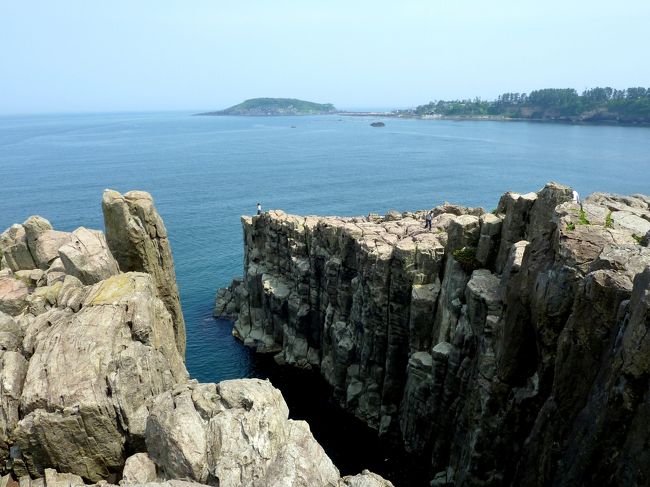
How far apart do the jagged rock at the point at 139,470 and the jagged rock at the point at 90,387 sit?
197 centimetres

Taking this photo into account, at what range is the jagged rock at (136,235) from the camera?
37.8m

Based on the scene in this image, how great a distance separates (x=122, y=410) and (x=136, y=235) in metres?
17.6

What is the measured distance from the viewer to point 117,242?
38.3m

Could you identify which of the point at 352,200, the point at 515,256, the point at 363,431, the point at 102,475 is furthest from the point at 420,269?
the point at 352,200

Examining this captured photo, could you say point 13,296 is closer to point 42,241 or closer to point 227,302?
point 42,241

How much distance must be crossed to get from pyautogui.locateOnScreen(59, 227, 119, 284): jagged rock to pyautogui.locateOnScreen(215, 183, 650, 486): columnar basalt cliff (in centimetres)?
2626

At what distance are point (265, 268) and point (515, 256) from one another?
44751 mm

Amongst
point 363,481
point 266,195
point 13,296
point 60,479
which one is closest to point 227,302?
point 13,296

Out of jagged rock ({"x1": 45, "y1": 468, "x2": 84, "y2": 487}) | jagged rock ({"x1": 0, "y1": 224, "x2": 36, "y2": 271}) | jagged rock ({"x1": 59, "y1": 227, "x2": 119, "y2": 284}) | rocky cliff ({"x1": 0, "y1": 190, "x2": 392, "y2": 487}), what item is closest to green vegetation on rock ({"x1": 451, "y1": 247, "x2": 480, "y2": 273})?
rocky cliff ({"x1": 0, "y1": 190, "x2": 392, "y2": 487})

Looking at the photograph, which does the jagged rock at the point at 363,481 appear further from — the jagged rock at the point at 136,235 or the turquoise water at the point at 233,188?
the turquoise water at the point at 233,188

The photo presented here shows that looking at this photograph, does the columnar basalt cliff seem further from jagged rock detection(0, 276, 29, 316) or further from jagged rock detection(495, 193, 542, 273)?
jagged rock detection(0, 276, 29, 316)

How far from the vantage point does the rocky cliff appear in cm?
2059

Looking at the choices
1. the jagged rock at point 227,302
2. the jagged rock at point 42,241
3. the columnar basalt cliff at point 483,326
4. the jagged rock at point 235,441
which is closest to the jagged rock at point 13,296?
the jagged rock at point 42,241

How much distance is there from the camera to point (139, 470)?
21500 millimetres
